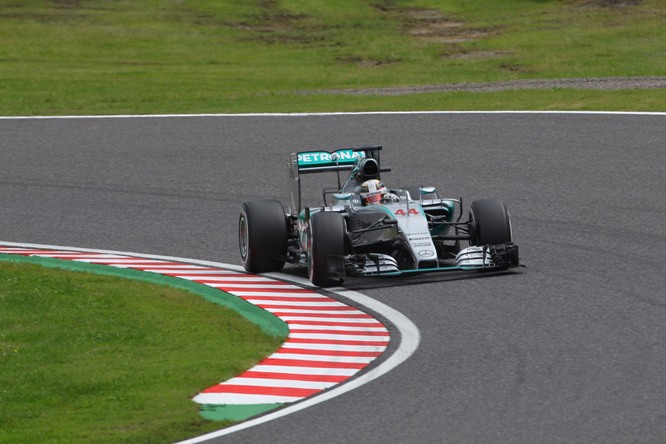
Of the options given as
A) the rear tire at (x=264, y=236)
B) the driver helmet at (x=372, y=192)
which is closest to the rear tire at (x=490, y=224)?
the driver helmet at (x=372, y=192)

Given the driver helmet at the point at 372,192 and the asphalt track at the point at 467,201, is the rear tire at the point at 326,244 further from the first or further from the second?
the driver helmet at the point at 372,192

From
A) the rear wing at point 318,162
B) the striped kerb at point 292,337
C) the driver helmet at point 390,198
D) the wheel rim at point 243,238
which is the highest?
the rear wing at point 318,162

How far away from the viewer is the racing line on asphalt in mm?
8742

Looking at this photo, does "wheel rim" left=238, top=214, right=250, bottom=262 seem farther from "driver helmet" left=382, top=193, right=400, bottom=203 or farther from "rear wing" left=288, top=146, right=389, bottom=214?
"driver helmet" left=382, top=193, right=400, bottom=203

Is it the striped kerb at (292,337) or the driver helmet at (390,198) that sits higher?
the driver helmet at (390,198)

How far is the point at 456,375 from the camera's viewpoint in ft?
30.1

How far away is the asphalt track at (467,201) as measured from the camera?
8.21m

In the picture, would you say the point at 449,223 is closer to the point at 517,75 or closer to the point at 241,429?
the point at 241,429

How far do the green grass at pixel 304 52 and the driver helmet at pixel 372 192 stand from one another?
9370mm

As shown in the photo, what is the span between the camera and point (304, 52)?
35500 mm

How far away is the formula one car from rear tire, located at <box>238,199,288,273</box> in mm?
10

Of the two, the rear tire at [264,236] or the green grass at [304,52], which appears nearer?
the rear tire at [264,236]

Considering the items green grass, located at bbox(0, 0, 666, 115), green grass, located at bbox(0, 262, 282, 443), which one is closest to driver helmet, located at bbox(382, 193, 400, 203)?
green grass, located at bbox(0, 262, 282, 443)

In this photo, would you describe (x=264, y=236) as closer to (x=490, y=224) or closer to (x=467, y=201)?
(x=490, y=224)
